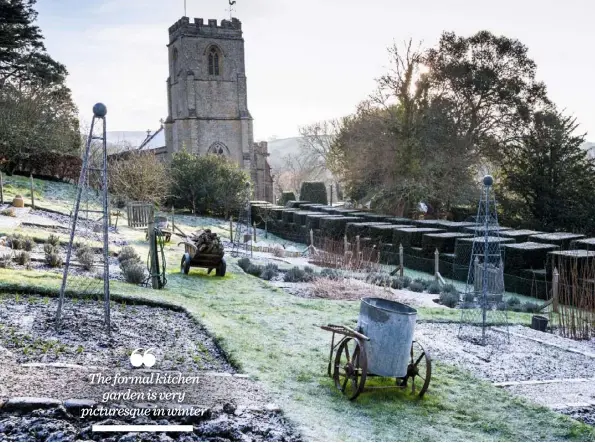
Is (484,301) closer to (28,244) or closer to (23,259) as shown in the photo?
(23,259)

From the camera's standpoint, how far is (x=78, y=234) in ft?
62.8

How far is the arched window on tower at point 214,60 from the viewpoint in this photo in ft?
182

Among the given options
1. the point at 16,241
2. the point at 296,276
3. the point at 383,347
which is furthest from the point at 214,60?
the point at 383,347

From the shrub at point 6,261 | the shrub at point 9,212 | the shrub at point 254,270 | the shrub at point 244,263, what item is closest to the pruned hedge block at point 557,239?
the shrub at point 254,270

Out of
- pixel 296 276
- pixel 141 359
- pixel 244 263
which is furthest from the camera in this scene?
pixel 244 263

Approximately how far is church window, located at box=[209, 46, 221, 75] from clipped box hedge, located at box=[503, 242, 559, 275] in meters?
41.8

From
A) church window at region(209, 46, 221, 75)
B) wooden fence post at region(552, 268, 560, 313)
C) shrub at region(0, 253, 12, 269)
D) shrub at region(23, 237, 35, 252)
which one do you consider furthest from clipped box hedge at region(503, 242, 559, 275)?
church window at region(209, 46, 221, 75)

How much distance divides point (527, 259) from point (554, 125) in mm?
13227

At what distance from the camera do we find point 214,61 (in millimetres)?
55594

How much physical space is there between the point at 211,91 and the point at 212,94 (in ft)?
0.91

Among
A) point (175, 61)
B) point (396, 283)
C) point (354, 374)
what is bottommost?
point (396, 283)

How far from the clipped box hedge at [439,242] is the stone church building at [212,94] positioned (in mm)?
33634

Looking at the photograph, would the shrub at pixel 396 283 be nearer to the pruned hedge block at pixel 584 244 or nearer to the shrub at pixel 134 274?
the pruned hedge block at pixel 584 244

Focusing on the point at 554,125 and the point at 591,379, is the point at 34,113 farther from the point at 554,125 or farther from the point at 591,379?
the point at 591,379
